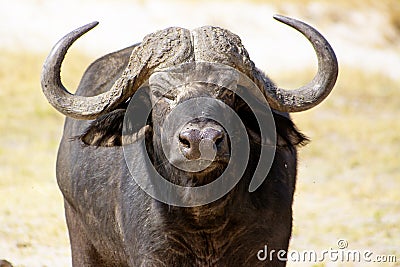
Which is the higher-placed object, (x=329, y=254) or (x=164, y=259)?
(x=164, y=259)

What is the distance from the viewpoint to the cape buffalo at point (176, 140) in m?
6.42

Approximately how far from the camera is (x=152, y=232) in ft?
21.8

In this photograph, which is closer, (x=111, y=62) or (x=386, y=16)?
(x=111, y=62)

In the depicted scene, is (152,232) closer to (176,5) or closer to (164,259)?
(164,259)

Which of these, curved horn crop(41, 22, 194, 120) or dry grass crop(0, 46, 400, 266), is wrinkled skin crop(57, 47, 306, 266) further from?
dry grass crop(0, 46, 400, 266)

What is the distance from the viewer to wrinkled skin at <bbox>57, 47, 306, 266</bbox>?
6.53 meters

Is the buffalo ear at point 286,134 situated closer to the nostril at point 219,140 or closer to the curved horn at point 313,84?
the curved horn at point 313,84

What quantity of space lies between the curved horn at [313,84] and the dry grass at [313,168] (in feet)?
13.4

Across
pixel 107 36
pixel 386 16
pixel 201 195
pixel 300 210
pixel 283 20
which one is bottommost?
pixel 386 16

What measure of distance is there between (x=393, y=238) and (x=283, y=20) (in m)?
5.27

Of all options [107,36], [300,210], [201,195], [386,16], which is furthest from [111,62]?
[386,16]

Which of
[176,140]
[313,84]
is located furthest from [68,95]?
[313,84]

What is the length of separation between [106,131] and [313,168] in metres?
10.9

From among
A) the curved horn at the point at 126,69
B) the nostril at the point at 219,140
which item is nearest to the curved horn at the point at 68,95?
the curved horn at the point at 126,69
